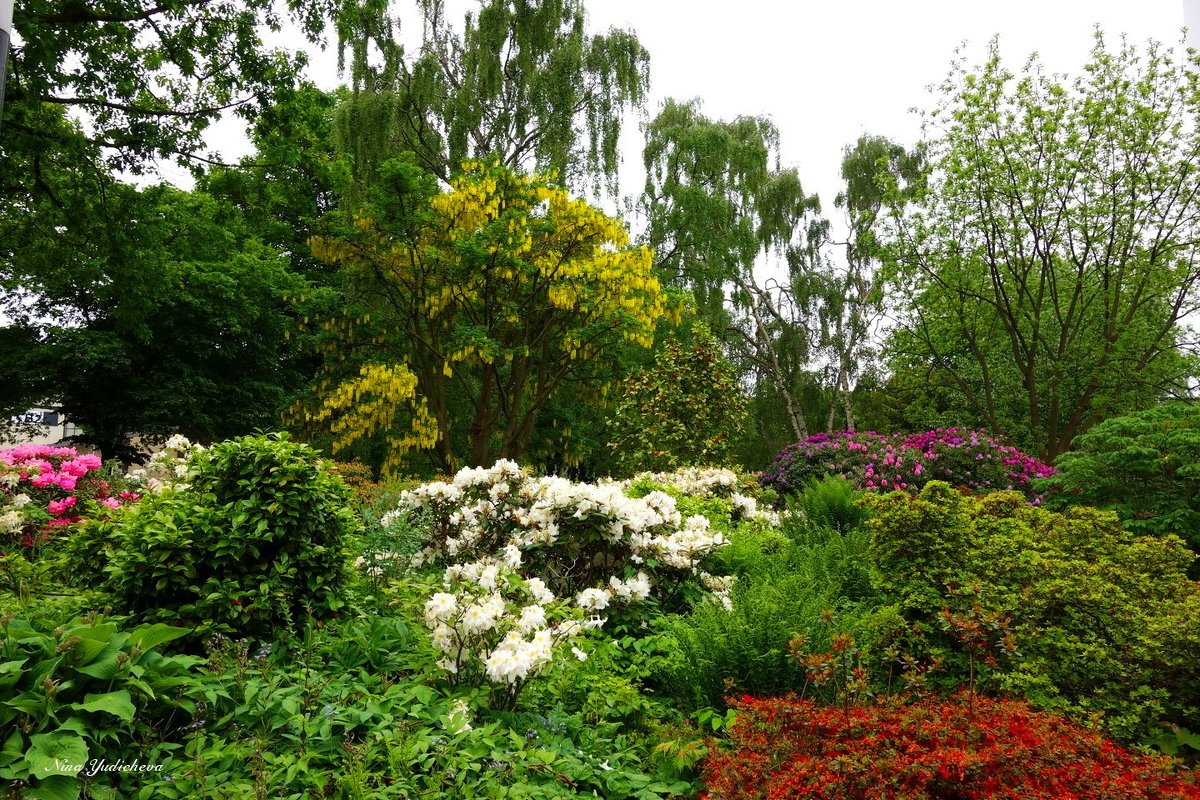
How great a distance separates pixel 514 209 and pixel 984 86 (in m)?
8.89

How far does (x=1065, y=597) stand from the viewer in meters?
3.57

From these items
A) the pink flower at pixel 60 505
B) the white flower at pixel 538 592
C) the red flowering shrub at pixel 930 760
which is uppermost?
the pink flower at pixel 60 505

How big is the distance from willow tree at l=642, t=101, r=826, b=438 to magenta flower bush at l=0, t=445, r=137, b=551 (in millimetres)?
11518

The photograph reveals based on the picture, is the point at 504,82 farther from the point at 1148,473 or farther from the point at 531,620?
the point at 531,620

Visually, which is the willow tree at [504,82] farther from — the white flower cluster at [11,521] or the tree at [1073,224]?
the white flower cluster at [11,521]

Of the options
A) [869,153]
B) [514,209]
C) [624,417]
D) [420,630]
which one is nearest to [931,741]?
[420,630]

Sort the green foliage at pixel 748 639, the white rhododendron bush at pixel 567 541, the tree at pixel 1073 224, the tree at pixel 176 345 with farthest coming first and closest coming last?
the tree at pixel 176 345, the tree at pixel 1073 224, the white rhododendron bush at pixel 567 541, the green foliage at pixel 748 639

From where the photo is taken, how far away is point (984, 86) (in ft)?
41.2

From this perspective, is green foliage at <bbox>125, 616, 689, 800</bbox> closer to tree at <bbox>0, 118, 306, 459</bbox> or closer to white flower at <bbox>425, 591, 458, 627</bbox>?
white flower at <bbox>425, 591, 458, 627</bbox>

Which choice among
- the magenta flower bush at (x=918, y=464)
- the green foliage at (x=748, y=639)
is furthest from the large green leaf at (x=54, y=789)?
the magenta flower bush at (x=918, y=464)

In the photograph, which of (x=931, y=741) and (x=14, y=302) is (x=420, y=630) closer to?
(x=931, y=741)

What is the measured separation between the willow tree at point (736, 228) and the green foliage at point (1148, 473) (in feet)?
31.9

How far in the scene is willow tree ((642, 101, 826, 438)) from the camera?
720 inches

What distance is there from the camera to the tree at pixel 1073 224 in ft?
38.2
